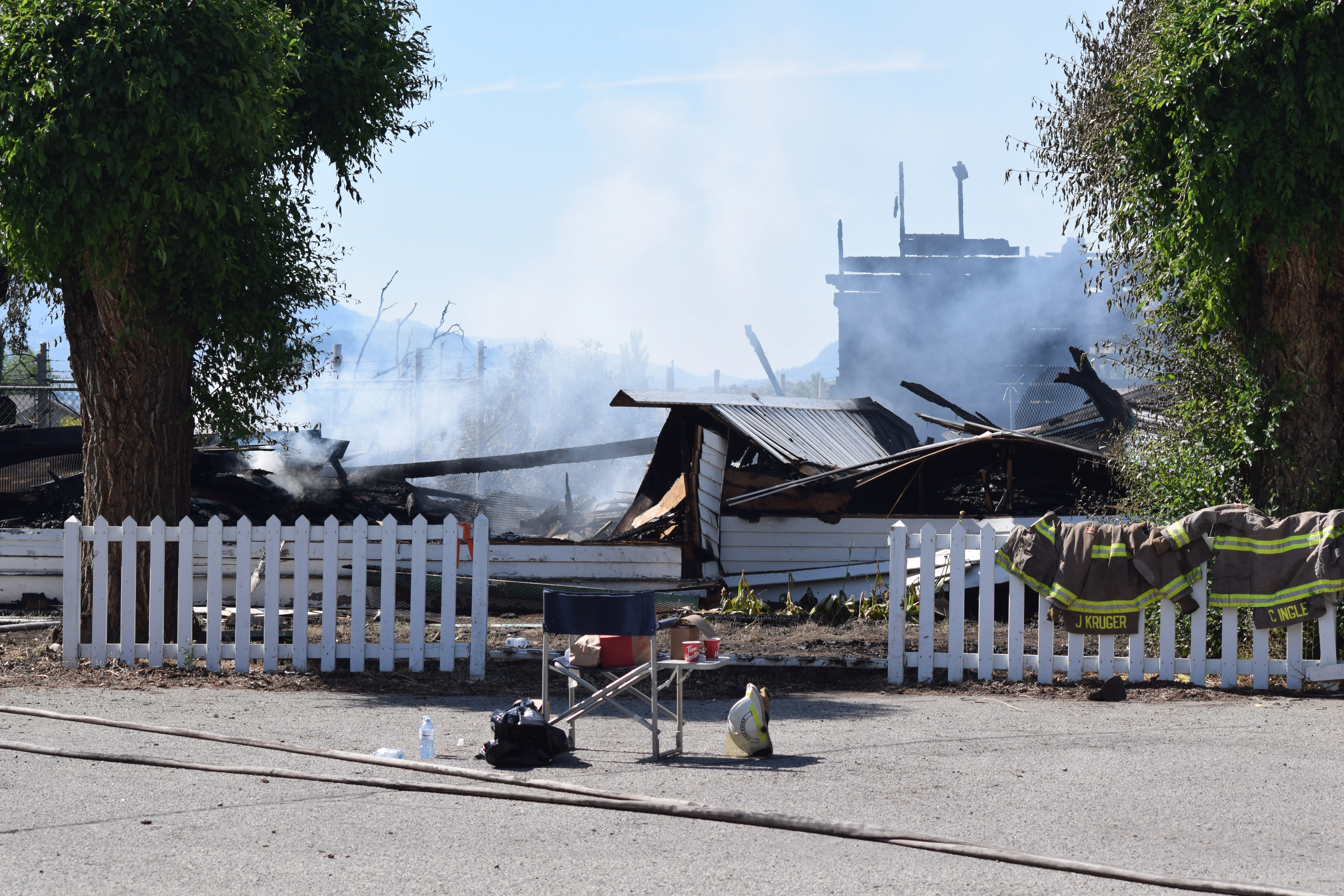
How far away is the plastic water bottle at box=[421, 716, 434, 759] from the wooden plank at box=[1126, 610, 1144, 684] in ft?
16.5

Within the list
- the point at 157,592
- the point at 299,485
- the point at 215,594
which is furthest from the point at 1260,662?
the point at 299,485

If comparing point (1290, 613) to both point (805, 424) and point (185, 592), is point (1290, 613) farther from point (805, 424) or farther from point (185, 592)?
point (805, 424)

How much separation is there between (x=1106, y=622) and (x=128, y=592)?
7.36 m

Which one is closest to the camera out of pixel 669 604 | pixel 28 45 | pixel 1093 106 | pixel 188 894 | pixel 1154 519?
pixel 188 894

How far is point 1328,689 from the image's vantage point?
26.6 ft

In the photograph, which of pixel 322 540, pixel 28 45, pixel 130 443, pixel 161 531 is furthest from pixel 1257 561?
pixel 28 45

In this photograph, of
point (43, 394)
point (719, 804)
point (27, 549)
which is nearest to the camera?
point (719, 804)

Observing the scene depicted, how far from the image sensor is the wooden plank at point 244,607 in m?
8.97

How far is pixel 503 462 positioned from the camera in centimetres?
1761

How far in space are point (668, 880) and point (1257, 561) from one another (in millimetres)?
5815

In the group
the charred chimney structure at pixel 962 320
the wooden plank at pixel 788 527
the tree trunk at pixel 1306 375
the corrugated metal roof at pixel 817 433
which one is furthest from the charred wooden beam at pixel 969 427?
the charred chimney structure at pixel 962 320

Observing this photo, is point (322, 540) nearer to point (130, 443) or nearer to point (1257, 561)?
point (130, 443)

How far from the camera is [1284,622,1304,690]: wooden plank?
8133mm

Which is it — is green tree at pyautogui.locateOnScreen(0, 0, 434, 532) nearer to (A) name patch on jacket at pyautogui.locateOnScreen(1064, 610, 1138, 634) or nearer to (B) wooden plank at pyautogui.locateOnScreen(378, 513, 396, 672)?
(B) wooden plank at pyautogui.locateOnScreen(378, 513, 396, 672)
